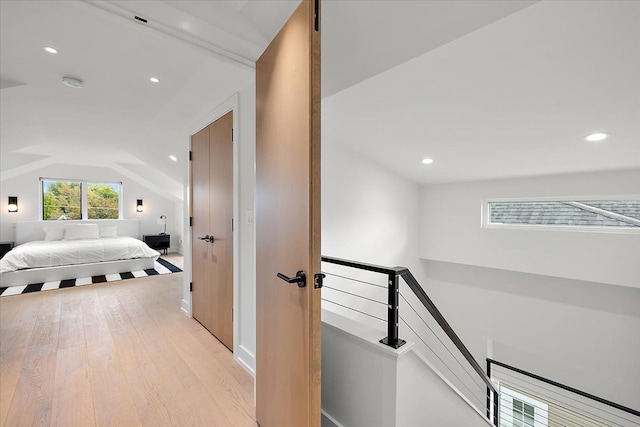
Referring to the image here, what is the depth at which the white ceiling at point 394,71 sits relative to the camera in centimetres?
139

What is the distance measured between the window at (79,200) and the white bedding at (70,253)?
65.6 inches

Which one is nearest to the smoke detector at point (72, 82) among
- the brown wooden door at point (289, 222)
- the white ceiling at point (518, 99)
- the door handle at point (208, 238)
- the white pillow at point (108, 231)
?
the door handle at point (208, 238)

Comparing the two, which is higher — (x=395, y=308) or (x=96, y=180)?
(x=96, y=180)

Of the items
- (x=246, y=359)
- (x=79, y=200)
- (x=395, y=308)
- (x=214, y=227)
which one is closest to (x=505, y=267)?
(x=395, y=308)

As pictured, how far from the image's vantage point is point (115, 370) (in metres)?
2.18

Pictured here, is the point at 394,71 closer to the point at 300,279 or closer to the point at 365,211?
the point at 300,279

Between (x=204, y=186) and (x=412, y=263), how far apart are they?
3294mm

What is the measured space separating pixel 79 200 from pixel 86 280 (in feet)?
10.4

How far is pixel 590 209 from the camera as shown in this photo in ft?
10.8

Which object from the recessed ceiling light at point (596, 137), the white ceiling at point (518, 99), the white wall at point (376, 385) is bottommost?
the white wall at point (376, 385)

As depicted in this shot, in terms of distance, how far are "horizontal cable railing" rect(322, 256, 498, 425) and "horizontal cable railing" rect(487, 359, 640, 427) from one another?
0.30 m

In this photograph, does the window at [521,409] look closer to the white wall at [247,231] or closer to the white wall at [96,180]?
the white wall at [247,231]

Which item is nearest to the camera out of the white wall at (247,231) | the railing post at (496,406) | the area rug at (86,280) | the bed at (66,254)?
the white wall at (247,231)

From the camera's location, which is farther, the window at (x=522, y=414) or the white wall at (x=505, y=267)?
the window at (x=522, y=414)
